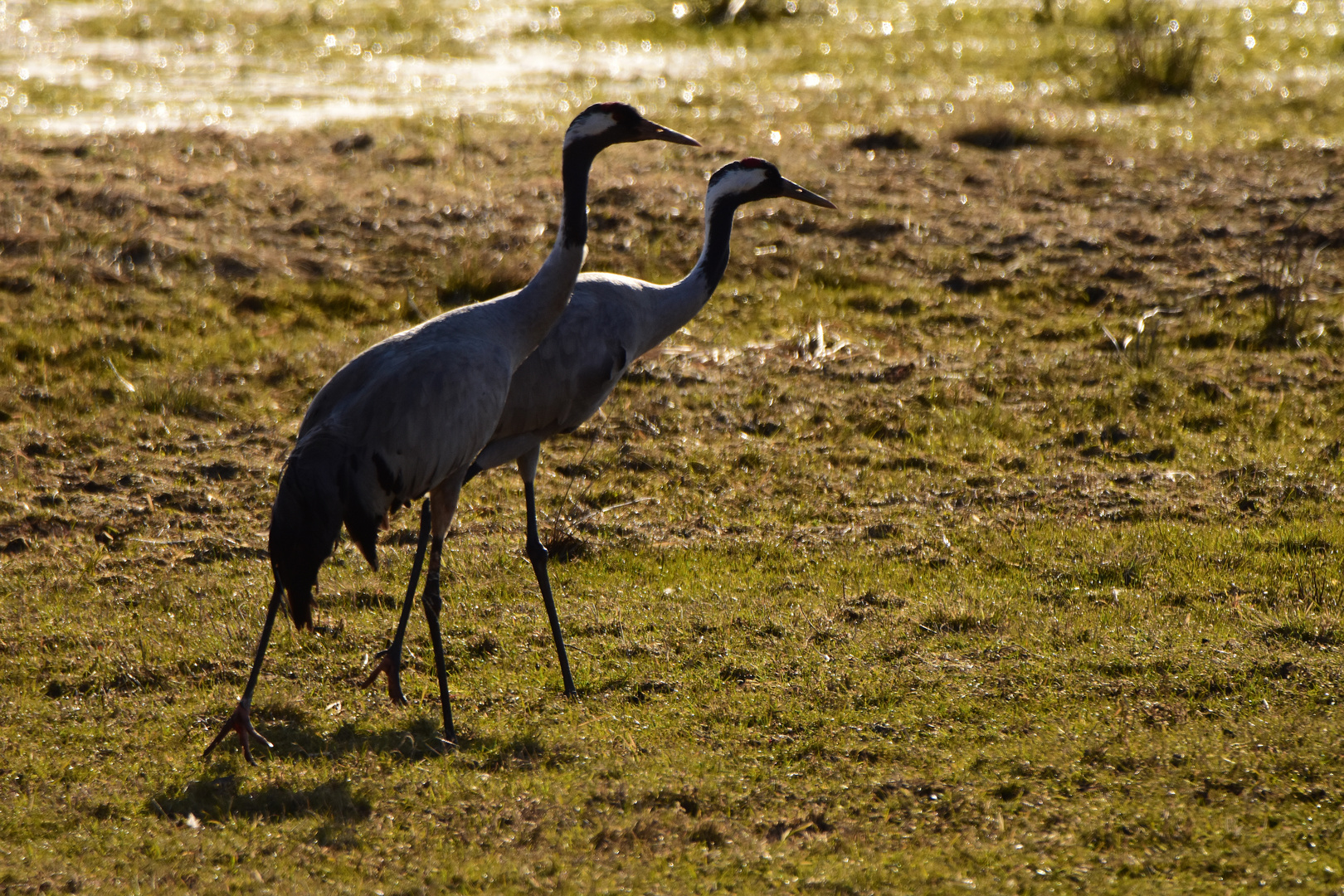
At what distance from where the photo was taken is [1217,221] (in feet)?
33.7

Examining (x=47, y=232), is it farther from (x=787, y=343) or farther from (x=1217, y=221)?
(x=1217, y=221)

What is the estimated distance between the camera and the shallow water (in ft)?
44.9

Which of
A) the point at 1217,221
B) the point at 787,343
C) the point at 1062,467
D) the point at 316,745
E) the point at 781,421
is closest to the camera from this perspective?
the point at 316,745

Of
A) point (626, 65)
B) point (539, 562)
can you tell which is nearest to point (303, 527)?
point (539, 562)

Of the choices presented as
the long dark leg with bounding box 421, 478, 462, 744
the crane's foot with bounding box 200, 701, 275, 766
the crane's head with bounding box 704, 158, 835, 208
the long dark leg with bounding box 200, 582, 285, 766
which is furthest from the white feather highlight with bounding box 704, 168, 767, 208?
the crane's foot with bounding box 200, 701, 275, 766

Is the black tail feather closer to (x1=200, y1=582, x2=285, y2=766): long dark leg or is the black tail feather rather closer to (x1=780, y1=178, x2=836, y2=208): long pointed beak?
(x1=200, y1=582, x2=285, y2=766): long dark leg

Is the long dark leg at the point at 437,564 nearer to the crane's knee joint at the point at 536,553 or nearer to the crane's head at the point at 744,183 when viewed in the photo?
the crane's knee joint at the point at 536,553

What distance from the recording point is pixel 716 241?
249 inches

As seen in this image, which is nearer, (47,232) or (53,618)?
(53,618)

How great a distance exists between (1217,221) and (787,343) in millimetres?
3833

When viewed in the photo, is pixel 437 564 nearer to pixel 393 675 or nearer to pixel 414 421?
pixel 393 675

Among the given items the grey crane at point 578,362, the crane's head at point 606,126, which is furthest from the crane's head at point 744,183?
the crane's head at point 606,126

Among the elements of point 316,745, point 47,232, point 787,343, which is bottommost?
point 316,745

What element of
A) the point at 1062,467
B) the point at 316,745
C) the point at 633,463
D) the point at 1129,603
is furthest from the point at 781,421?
the point at 316,745
